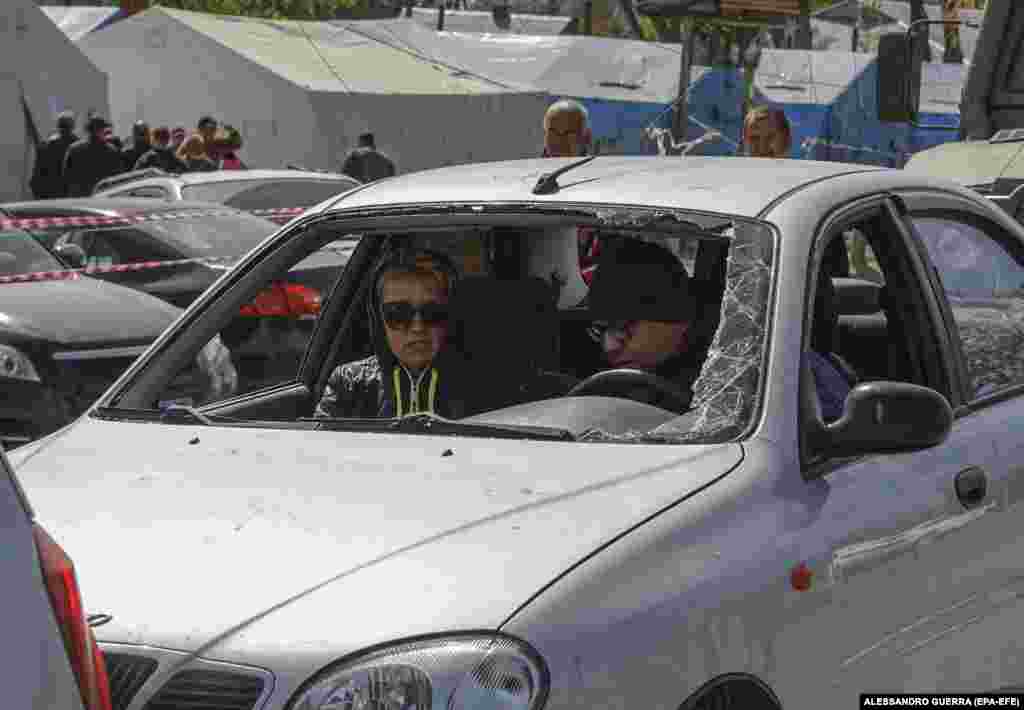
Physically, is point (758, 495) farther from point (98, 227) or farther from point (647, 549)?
point (98, 227)

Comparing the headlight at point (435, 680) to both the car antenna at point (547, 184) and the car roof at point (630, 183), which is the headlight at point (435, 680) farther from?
the car antenna at point (547, 184)

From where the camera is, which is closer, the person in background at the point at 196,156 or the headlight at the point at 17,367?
the headlight at the point at 17,367

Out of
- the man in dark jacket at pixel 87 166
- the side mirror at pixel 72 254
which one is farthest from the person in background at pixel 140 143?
the side mirror at pixel 72 254

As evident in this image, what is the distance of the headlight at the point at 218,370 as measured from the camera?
8.35 metres

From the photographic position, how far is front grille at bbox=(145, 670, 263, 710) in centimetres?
298

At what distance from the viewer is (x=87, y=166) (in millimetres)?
21422

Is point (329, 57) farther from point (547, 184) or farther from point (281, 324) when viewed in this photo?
point (547, 184)

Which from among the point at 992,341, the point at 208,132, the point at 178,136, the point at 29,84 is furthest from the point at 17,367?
the point at 178,136

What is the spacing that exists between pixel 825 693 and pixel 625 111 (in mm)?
28320

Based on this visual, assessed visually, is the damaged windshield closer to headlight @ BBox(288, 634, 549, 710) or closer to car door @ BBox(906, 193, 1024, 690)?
car door @ BBox(906, 193, 1024, 690)

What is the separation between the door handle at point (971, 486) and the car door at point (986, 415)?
0.03 feet

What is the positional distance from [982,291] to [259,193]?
10591mm

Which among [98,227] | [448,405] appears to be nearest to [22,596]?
[448,405]

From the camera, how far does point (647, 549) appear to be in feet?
10.8
